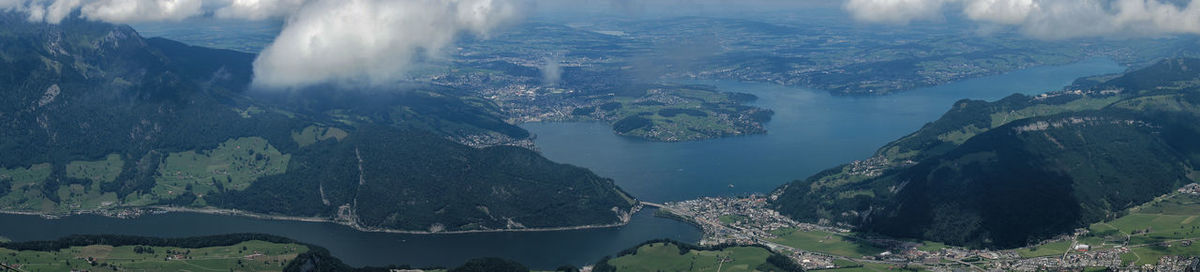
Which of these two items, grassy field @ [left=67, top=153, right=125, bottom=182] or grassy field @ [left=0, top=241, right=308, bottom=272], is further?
grassy field @ [left=67, top=153, right=125, bottom=182]

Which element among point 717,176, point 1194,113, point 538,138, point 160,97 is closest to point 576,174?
point 717,176

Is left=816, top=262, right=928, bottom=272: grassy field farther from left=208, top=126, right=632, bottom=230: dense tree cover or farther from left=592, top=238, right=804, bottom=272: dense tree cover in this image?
left=208, top=126, right=632, bottom=230: dense tree cover

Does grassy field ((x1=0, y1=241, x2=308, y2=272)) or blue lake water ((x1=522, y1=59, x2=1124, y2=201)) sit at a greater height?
grassy field ((x1=0, y1=241, x2=308, y2=272))

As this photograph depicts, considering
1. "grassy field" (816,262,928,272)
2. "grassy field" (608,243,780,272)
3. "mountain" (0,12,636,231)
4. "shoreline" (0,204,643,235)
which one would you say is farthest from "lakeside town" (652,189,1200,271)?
"mountain" (0,12,636,231)

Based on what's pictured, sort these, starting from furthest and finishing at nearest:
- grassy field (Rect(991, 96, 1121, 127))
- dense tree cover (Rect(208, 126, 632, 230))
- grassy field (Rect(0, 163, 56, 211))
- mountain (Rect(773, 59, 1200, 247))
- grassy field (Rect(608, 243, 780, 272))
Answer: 1. grassy field (Rect(991, 96, 1121, 127))
2. grassy field (Rect(0, 163, 56, 211))
3. dense tree cover (Rect(208, 126, 632, 230))
4. mountain (Rect(773, 59, 1200, 247))
5. grassy field (Rect(608, 243, 780, 272))

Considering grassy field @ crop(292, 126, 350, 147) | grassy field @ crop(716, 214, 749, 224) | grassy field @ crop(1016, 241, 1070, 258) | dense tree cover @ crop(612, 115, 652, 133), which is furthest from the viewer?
dense tree cover @ crop(612, 115, 652, 133)

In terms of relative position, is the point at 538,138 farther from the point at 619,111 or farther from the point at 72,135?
the point at 72,135

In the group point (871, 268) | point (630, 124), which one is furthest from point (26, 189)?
point (871, 268)

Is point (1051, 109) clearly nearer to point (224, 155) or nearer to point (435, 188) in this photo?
point (435, 188)
